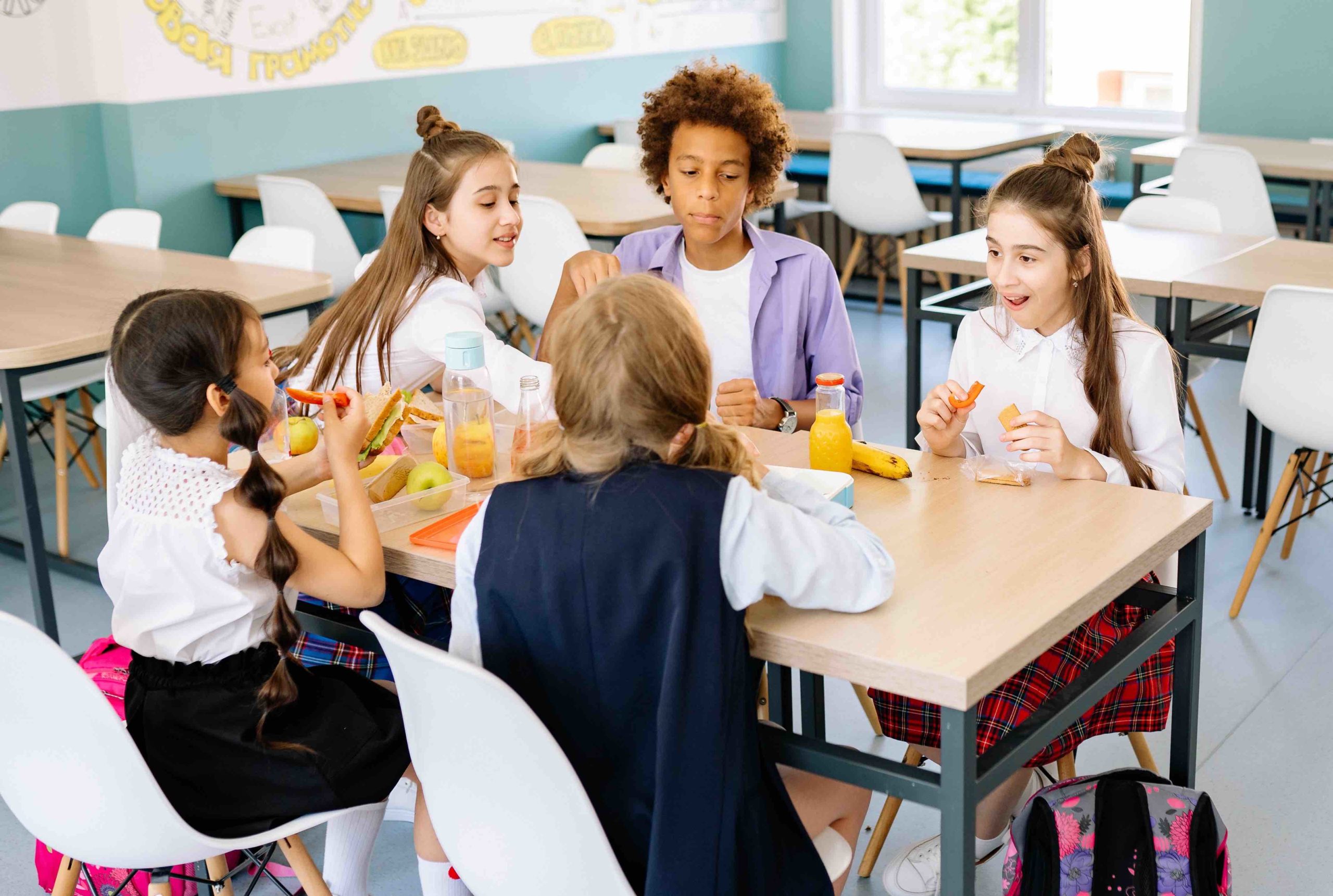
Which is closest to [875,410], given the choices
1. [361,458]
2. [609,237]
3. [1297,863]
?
[609,237]

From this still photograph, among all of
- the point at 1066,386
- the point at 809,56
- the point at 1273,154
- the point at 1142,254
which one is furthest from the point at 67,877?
the point at 809,56

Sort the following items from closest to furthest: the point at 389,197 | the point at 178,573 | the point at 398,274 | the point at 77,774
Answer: the point at 77,774, the point at 178,573, the point at 398,274, the point at 389,197

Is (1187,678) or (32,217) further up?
(32,217)

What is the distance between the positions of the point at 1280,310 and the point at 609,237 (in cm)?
188

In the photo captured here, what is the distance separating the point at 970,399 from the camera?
185cm

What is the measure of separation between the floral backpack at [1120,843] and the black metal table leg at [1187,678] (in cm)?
10

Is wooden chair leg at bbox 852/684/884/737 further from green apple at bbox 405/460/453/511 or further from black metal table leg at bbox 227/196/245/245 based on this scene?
black metal table leg at bbox 227/196/245/245

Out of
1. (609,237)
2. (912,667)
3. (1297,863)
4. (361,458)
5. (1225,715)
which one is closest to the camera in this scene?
(912,667)

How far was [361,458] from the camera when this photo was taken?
6.09 feet

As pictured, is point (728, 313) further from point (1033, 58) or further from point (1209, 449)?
point (1033, 58)

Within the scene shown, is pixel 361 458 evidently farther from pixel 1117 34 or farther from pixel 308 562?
pixel 1117 34

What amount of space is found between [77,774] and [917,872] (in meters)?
1.11

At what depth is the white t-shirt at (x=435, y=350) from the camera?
2.02m

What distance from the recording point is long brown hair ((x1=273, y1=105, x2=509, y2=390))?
212cm
